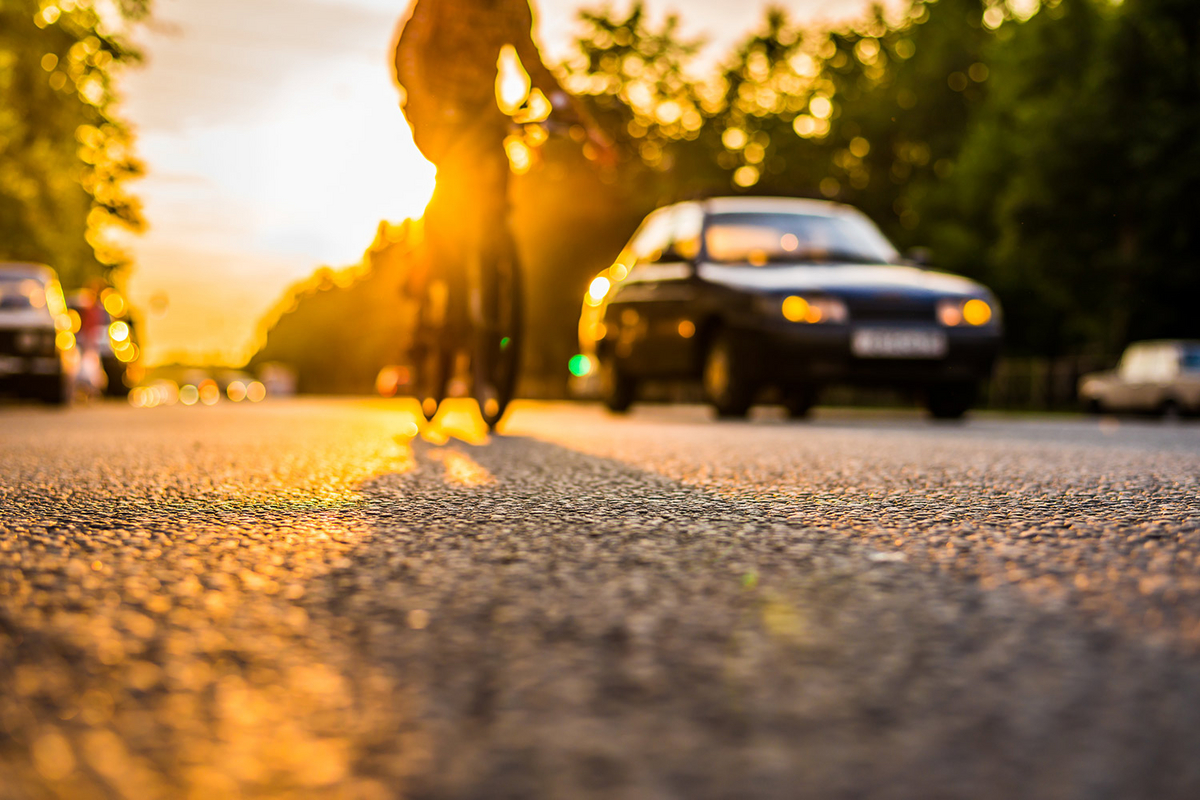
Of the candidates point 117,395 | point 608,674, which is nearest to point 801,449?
point 608,674

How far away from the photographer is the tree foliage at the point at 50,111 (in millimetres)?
18469

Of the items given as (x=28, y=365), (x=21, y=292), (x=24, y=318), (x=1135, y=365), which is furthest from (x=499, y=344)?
(x=1135, y=365)

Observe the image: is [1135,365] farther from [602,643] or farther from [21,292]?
[602,643]

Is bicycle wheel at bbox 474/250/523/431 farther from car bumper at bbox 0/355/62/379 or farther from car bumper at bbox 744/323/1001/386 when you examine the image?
car bumper at bbox 0/355/62/379

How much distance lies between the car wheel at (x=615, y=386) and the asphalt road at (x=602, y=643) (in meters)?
8.41

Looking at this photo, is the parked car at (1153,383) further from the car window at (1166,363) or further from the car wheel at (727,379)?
the car wheel at (727,379)

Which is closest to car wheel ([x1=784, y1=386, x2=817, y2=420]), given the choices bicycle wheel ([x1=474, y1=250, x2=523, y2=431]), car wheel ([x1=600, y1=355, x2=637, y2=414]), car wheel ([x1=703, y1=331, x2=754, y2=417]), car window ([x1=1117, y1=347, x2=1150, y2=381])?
Answer: car wheel ([x1=703, y1=331, x2=754, y2=417])

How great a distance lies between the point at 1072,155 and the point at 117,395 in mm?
19869

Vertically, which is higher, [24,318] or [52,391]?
[24,318]

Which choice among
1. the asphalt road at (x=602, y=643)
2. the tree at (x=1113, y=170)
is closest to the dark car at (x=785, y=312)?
the asphalt road at (x=602, y=643)

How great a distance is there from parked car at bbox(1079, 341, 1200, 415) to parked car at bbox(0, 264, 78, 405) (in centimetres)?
1517

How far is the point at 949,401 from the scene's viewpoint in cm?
1116

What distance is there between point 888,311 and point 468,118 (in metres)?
3.64

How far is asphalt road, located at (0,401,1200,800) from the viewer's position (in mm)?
1536
